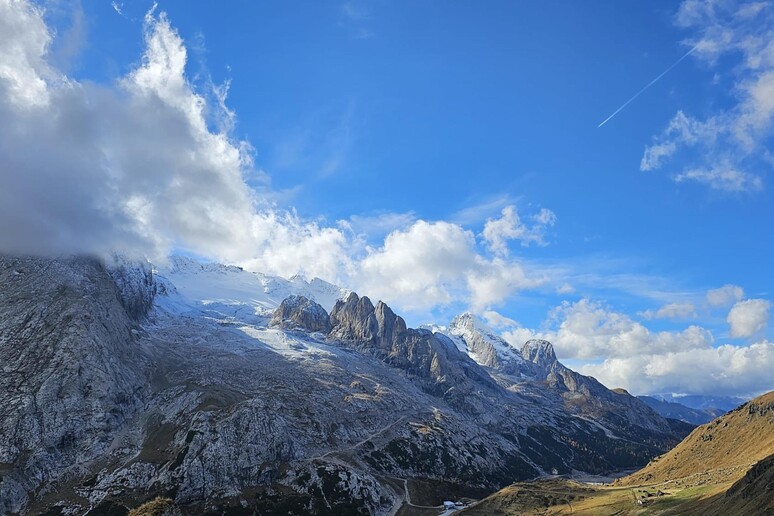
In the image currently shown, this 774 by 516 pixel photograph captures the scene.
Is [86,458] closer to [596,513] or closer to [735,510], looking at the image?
[596,513]

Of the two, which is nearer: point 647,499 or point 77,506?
point 647,499

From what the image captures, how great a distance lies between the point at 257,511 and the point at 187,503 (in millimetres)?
26429

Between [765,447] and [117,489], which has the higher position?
[765,447]

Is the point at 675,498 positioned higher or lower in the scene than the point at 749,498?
lower

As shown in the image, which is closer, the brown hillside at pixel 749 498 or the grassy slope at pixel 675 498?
the brown hillside at pixel 749 498

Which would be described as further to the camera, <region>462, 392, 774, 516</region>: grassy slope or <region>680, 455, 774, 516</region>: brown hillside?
<region>462, 392, 774, 516</region>: grassy slope

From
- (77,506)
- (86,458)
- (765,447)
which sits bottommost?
(77,506)

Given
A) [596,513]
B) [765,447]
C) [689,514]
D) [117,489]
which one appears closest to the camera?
[689,514]

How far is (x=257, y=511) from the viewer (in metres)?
191

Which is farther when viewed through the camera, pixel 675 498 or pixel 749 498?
pixel 675 498

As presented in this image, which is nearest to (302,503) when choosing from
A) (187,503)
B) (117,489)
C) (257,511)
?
(257,511)

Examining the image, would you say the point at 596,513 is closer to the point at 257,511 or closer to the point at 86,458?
the point at 257,511

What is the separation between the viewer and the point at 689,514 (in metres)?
127

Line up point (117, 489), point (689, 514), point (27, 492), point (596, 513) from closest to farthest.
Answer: point (689, 514) < point (596, 513) < point (27, 492) < point (117, 489)
